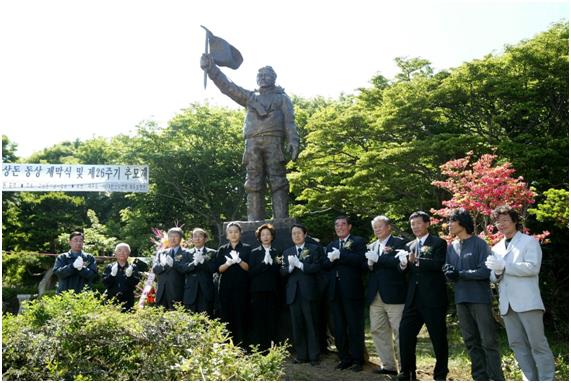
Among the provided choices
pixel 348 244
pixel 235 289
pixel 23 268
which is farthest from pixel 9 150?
pixel 348 244

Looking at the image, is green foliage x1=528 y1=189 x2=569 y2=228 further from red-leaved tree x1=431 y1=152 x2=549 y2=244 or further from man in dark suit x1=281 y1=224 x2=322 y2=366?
man in dark suit x1=281 y1=224 x2=322 y2=366

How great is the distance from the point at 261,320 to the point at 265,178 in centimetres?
218

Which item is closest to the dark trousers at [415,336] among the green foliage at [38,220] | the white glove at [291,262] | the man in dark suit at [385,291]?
the man in dark suit at [385,291]

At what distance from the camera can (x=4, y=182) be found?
44.6ft

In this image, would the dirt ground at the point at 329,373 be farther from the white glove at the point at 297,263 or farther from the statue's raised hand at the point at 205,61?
the statue's raised hand at the point at 205,61

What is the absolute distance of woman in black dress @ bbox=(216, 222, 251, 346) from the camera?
6469mm

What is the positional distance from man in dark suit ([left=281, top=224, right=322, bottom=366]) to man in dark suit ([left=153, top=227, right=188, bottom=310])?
1.38 metres

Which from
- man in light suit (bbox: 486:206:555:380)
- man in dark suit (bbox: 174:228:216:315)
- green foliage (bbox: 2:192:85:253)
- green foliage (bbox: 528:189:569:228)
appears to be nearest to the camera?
man in light suit (bbox: 486:206:555:380)

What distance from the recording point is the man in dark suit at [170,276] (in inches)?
268

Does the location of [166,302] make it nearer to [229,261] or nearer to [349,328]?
[229,261]

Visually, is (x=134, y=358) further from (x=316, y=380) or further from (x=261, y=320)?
(x=261, y=320)

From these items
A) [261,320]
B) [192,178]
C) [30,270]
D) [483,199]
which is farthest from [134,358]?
[30,270]

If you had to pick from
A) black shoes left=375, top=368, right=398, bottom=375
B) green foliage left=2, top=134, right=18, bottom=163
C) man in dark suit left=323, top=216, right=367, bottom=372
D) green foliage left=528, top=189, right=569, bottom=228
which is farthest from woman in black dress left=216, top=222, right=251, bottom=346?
green foliage left=2, top=134, right=18, bottom=163

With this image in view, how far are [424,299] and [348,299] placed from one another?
0.99 m
